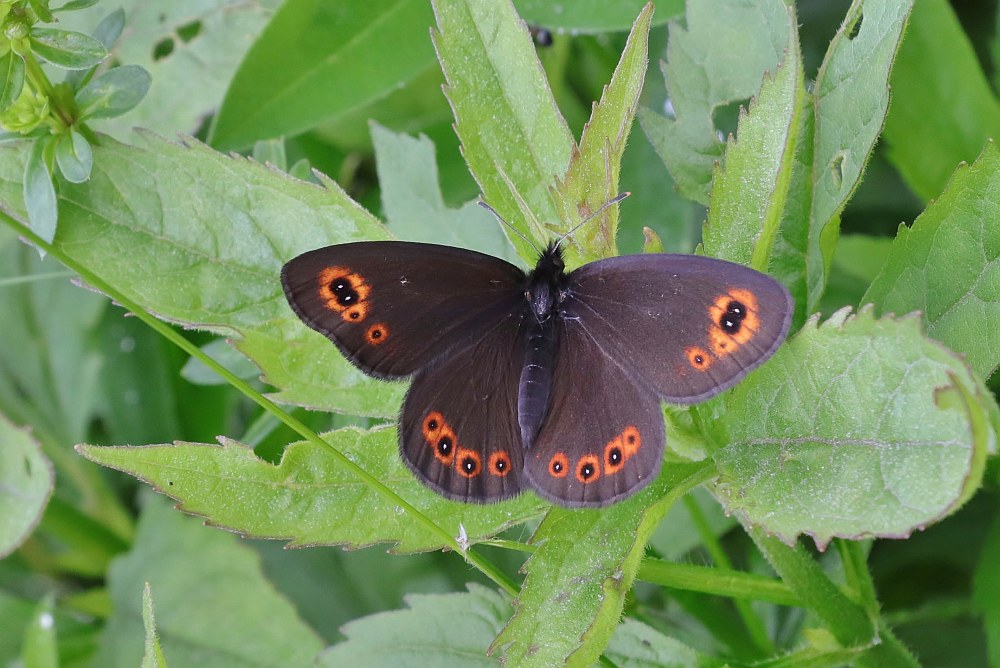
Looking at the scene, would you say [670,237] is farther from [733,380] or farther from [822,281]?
[733,380]

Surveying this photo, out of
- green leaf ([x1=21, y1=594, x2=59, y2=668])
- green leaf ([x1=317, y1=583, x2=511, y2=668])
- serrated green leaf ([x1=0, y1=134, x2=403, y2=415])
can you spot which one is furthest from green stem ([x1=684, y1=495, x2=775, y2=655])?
green leaf ([x1=21, y1=594, x2=59, y2=668])

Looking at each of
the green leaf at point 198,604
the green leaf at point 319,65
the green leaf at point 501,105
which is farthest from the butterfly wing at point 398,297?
the green leaf at point 198,604

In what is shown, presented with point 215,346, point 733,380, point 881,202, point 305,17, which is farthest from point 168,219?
point 881,202

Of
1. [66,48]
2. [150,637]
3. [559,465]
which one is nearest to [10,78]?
[66,48]

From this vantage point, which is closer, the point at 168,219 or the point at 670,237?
the point at 168,219

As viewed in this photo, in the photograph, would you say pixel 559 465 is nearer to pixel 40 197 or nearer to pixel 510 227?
pixel 510 227

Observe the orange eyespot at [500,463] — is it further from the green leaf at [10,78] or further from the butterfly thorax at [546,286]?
the green leaf at [10,78]
